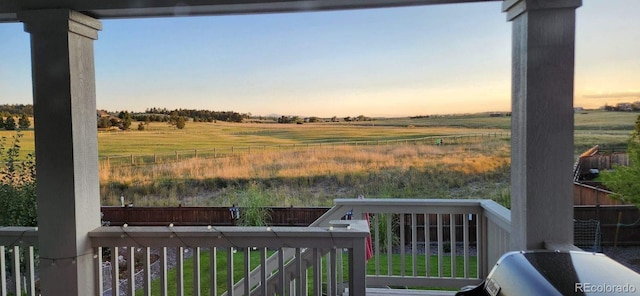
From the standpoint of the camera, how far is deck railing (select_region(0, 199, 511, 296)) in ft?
6.88

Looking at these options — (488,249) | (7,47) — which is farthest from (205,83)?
(488,249)

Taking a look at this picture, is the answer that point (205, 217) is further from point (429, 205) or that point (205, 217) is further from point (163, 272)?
point (429, 205)

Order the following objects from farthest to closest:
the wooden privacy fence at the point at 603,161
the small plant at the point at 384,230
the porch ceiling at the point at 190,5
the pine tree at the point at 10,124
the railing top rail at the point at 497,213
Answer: the small plant at the point at 384,230
the pine tree at the point at 10,124
the railing top rail at the point at 497,213
the porch ceiling at the point at 190,5
the wooden privacy fence at the point at 603,161

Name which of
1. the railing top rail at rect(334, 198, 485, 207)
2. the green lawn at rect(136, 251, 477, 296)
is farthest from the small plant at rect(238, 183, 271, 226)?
the railing top rail at rect(334, 198, 485, 207)

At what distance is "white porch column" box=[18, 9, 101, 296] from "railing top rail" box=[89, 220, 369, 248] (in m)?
0.15

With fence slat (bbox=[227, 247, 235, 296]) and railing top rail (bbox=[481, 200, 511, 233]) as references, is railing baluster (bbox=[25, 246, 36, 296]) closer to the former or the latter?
fence slat (bbox=[227, 247, 235, 296])

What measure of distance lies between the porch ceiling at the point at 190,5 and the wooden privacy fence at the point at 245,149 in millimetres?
1078

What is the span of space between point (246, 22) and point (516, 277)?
269 centimetres

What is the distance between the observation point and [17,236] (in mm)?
2236

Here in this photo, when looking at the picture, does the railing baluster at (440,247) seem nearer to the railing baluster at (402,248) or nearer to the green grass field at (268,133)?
the railing baluster at (402,248)

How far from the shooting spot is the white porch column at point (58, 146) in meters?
2.05

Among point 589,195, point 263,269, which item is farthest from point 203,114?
point 589,195

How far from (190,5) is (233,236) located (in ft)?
4.06

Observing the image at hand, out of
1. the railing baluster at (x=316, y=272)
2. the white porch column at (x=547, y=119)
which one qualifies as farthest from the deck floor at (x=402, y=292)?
the white porch column at (x=547, y=119)
